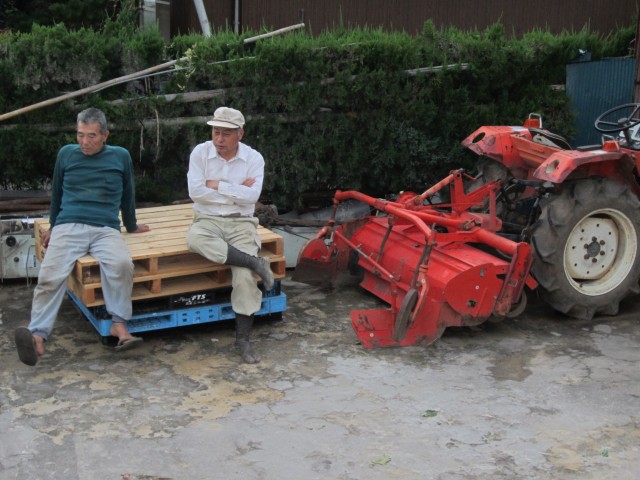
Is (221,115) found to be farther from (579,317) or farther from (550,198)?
(579,317)

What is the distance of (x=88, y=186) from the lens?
5500 millimetres

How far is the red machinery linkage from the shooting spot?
5.45 meters

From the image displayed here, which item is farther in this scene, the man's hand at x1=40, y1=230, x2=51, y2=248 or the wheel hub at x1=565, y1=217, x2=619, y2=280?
the wheel hub at x1=565, y1=217, x2=619, y2=280

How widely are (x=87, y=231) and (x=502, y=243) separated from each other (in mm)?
2729

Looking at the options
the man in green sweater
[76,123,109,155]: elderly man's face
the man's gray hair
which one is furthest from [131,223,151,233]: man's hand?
the man's gray hair

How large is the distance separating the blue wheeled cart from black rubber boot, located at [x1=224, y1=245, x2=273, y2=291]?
1.12 feet

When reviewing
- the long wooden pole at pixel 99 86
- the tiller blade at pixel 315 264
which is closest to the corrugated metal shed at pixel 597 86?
the long wooden pole at pixel 99 86

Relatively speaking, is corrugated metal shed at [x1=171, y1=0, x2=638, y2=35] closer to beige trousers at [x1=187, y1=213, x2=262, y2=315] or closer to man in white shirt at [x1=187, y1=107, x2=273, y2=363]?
man in white shirt at [x1=187, y1=107, x2=273, y2=363]

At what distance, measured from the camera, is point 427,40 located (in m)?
8.05

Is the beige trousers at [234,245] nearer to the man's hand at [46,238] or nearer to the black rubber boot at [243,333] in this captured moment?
the black rubber boot at [243,333]

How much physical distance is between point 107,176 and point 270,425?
2.11 metres

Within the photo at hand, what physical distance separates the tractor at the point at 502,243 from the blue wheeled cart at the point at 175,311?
89cm

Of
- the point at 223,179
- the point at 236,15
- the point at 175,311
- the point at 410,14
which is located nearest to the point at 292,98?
the point at 223,179

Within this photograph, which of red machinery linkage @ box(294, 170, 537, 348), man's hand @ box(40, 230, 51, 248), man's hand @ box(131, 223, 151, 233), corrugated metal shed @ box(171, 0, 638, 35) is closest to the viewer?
red machinery linkage @ box(294, 170, 537, 348)
